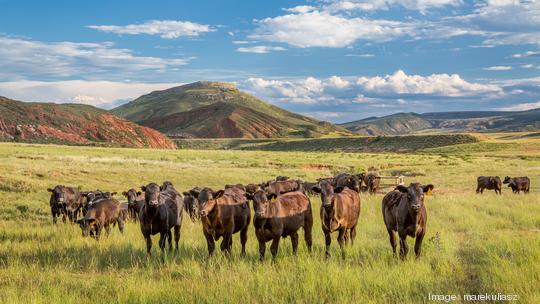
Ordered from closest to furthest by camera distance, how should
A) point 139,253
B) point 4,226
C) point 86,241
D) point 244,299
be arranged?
point 244,299, point 139,253, point 86,241, point 4,226

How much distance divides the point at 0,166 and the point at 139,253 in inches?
1165

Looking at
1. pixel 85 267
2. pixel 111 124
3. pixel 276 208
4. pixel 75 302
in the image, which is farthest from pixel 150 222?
pixel 111 124

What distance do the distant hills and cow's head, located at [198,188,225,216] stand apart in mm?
108989

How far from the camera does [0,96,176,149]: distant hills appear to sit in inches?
4532

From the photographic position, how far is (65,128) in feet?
427

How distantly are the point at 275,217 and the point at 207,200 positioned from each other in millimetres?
1596

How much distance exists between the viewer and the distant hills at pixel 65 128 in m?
115

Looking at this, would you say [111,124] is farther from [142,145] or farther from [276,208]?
[276,208]

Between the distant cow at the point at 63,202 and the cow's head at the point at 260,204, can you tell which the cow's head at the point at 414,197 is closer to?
the cow's head at the point at 260,204

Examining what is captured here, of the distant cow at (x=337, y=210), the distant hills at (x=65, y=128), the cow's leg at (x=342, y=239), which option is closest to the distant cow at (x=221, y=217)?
the distant cow at (x=337, y=210)

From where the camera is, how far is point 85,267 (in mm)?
11172

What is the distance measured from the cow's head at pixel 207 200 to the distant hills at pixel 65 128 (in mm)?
108989

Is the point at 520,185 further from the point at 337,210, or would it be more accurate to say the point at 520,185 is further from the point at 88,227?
the point at 88,227

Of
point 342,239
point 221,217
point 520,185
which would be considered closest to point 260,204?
point 221,217
